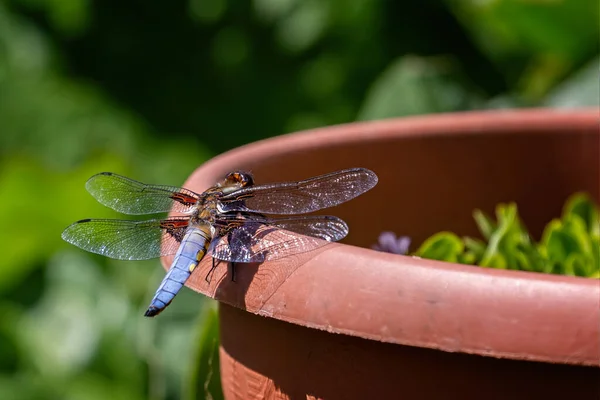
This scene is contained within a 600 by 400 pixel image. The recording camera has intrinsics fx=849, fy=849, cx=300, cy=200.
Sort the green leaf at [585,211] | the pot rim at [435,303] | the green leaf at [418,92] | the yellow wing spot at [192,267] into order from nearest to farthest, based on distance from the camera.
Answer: the pot rim at [435,303], the yellow wing spot at [192,267], the green leaf at [585,211], the green leaf at [418,92]

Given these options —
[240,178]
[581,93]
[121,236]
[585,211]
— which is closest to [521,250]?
[585,211]

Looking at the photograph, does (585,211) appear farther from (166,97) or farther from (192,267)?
(166,97)

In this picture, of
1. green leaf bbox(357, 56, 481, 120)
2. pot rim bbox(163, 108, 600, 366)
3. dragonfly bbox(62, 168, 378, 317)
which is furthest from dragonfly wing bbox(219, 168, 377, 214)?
green leaf bbox(357, 56, 481, 120)

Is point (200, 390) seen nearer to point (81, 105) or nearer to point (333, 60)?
point (333, 60)

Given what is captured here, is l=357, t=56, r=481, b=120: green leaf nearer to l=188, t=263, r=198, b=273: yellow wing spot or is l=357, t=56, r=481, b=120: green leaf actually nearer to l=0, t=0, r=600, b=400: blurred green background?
l=0, t=0, r=600, b=400: blurred green background

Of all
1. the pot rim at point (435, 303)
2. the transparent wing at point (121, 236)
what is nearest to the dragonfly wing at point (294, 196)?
the transparent wing at point (121, 236)

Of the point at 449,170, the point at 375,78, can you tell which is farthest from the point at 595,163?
the point at 375,78

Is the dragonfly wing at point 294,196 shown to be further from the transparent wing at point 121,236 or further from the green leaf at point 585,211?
the green leaf at point 585,211
